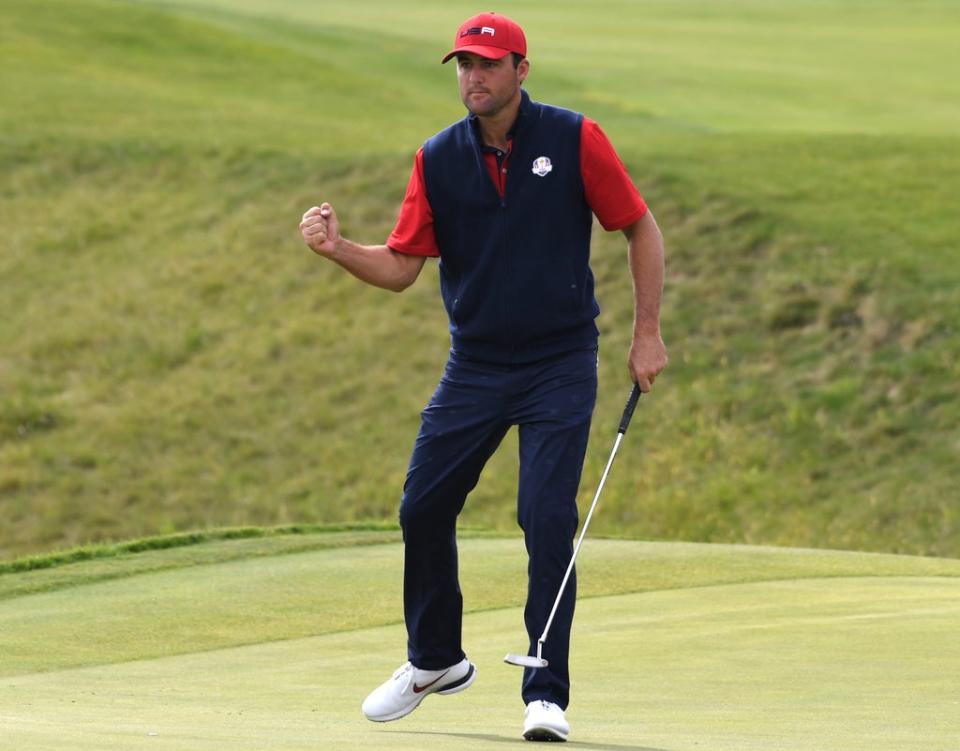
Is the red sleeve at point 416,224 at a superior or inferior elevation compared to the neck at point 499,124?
inferior

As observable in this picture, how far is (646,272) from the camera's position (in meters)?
5.53

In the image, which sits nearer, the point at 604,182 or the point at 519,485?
the point at 519,485

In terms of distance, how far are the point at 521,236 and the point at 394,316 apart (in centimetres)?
1444

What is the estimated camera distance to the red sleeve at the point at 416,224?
219 inches

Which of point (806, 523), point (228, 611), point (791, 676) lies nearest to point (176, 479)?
point (806, 523)

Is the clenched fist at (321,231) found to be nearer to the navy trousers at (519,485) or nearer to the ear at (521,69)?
the navy trousers at (519,485)

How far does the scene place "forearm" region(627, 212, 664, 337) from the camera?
553cm

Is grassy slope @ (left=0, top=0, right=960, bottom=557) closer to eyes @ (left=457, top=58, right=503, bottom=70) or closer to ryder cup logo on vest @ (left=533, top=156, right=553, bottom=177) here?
ryder cup logo on vest @ (left=533, top=156, right=553, bottom=177)

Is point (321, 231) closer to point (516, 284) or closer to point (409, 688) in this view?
point (516, 284)

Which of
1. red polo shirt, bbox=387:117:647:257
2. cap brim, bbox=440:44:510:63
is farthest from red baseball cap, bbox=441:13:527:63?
red polo shirt, bbox=387:117:647:257

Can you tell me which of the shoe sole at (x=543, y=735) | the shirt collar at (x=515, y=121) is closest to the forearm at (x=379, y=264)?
the shirt collar at (x=515, y=121)

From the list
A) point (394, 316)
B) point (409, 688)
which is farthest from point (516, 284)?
point (394, 316)

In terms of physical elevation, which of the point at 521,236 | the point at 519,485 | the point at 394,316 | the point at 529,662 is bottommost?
the point at 394,316

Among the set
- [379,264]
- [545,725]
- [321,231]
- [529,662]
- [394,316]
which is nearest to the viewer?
[545,725]
